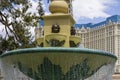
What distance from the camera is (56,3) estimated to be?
9.73m

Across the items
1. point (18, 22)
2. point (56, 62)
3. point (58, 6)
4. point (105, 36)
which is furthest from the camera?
point (105, 36)

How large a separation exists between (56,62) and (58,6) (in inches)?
75.1

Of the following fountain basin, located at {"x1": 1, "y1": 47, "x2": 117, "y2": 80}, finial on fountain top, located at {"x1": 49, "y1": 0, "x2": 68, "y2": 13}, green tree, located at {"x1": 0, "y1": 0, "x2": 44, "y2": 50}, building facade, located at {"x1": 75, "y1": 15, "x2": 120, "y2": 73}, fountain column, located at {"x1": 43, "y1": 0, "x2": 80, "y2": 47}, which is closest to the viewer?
fountain basin, located at {"x1": 1, "y1": 47, "x2": 117, "y2": 80}

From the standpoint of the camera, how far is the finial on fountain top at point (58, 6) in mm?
9750

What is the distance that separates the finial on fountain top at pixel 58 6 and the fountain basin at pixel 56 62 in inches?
68.9

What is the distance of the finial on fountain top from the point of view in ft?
32.0

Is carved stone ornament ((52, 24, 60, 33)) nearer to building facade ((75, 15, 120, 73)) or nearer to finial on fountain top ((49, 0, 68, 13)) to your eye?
finial on fountain top ((49, 0, 68, 13))

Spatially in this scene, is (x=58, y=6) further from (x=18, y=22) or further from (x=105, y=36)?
(x=105, y=36)

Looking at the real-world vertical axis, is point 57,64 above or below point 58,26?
below

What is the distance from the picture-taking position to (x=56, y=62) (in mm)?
8477

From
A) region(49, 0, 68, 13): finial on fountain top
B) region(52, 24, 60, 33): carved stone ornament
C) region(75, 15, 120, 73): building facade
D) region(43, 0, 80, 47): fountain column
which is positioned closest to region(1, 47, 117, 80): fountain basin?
region(43, 0, 80, 47): fountain column

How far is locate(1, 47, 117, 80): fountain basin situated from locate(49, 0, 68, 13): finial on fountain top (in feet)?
5.74

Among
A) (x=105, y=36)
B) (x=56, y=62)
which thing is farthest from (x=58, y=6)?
(x=105, y=36)

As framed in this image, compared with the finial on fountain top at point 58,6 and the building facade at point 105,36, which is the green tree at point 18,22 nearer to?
the finial on fountain top at point 58,6
